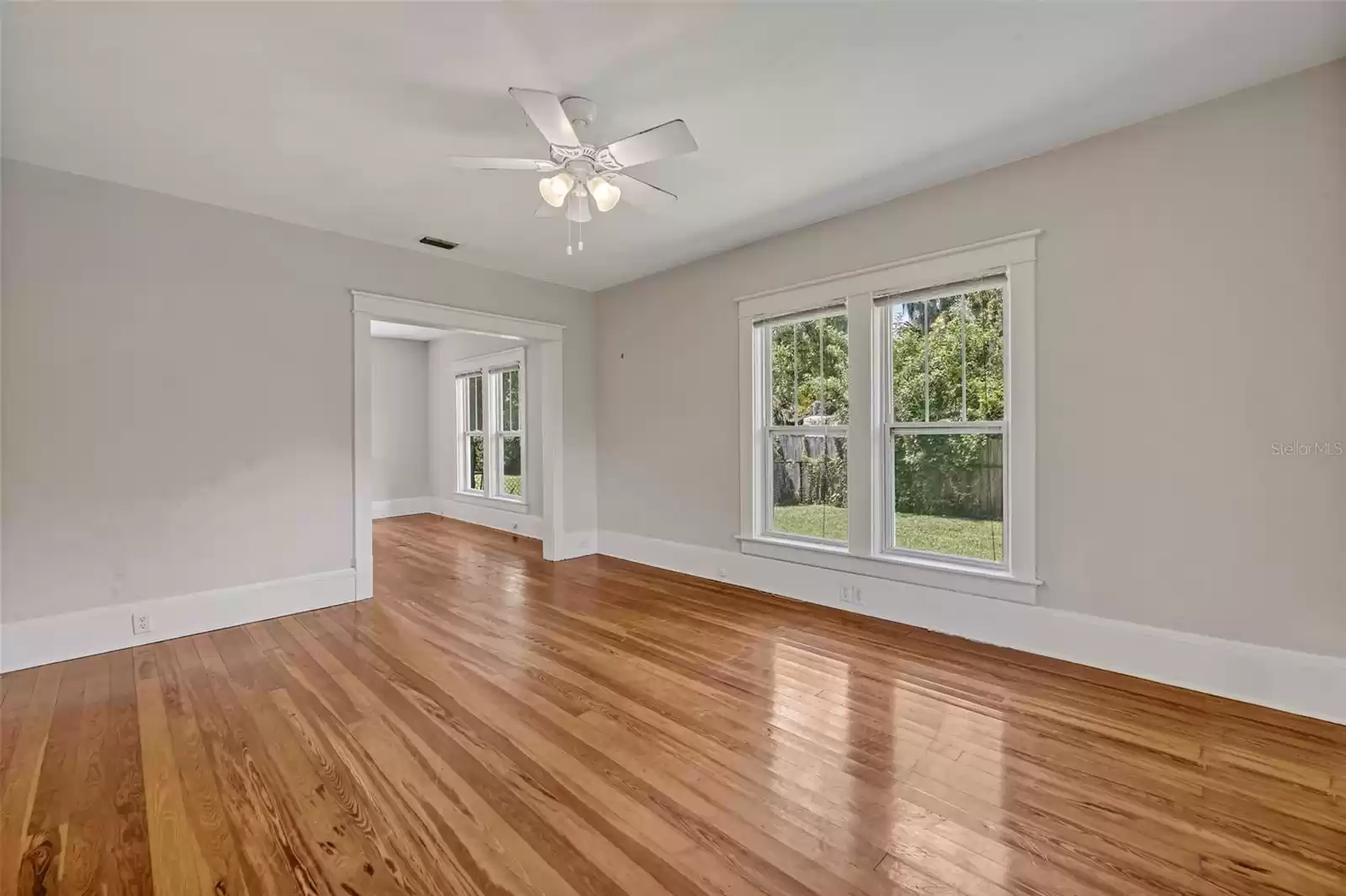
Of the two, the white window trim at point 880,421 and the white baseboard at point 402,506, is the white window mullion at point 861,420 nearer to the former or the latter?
the white window trim at point 880,421

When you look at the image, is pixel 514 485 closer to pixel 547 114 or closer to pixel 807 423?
pixel 807 423

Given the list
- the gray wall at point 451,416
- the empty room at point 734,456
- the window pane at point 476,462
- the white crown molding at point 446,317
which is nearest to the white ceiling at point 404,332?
the gray wall at point 451,416

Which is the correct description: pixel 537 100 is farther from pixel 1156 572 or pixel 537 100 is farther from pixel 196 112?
pixel 1156 572

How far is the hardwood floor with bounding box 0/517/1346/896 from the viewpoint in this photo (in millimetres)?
1659

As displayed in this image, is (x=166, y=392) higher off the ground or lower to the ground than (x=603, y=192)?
lower

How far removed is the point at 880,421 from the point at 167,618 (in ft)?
15.9

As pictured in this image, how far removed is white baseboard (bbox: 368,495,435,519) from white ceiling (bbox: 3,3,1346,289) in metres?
5.95

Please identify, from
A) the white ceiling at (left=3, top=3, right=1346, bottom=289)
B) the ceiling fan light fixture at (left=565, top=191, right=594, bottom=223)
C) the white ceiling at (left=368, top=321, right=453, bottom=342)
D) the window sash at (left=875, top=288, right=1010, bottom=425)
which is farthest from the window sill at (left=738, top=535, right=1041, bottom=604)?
the white ceiling at (left=368, top=321, right=453, bottom=342)

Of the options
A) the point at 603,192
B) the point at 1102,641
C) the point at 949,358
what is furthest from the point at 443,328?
the point at 1102,641

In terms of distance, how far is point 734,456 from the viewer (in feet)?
15.9

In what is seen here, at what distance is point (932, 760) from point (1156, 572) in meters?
1.72

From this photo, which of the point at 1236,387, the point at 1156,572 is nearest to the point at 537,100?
the point at 1236,387

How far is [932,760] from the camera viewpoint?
2199 millimetres

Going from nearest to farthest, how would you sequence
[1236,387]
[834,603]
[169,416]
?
[1236,387] < [169,416] < [834,603]
